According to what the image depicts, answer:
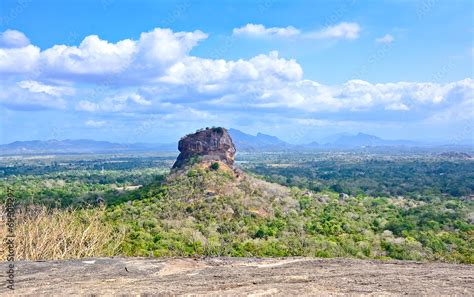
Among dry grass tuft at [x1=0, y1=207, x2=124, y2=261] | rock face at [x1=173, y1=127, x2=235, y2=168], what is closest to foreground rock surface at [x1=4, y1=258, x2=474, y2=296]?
dry grass tuft at [x1=0, y1=207, x2=124, y2=261]

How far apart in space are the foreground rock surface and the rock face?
125ft

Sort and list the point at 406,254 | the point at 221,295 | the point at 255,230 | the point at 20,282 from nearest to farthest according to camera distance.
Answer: the point at 221,295
the point at 20,282
the point at 406,254
the point at 255,230

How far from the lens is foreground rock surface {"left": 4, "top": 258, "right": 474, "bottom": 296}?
36.2ft

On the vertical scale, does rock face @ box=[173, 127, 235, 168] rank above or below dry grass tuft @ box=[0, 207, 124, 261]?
above

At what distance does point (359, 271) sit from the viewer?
12.8m

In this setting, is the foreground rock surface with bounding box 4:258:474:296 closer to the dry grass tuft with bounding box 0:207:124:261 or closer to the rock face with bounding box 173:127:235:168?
the dry grass tuft with bounding box 0:207:124:261

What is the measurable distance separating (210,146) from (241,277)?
4155 centimetres

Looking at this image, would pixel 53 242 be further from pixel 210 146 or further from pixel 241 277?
pixel 210 146

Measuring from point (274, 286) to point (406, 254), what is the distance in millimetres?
23501

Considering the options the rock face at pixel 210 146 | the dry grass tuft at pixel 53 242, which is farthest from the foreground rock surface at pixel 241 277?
the rock face at pixel 210 146

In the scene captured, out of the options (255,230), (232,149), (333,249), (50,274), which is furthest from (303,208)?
(50,274)

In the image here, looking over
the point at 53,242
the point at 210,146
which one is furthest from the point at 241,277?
the point at 210,146

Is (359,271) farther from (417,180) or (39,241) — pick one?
(417,180)

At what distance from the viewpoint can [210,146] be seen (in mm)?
53469
